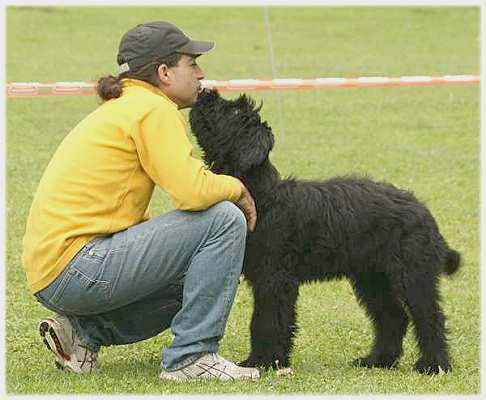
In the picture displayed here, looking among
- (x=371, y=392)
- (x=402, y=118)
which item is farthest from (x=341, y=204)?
(x=402, y=118)

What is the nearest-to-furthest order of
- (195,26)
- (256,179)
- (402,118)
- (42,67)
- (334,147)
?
(256,179), (334,147), (402,118), (42,67), (195,26)

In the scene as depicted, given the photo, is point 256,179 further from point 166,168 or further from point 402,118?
point 402,118

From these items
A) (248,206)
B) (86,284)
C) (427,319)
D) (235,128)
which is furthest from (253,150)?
(427,319)

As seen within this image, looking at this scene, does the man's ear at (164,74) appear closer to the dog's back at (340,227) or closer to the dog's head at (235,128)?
the dog's head at (235,128)

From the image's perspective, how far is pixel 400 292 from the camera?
5711 mm

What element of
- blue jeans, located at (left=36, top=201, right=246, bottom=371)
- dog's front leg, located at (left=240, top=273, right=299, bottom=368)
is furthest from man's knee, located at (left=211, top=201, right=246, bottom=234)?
dog's front leg, located at (left=240, top=273, right=299, bottom=368)

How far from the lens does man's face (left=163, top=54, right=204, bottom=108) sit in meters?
5.26

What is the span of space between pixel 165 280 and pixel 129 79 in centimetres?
96

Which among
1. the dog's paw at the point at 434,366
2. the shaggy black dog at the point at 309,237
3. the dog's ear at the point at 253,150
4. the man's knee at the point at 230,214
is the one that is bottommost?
the dog's paw at the point at 434,366

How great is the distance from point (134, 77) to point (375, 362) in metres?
2.00

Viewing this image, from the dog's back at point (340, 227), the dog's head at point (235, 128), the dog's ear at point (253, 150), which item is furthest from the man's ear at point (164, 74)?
the dog's back at point (340, 227)

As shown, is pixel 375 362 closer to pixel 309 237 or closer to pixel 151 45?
pixel 309 237

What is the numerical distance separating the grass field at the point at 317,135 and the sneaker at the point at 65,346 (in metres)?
0.08

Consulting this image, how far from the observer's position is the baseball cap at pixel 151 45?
17.0 feet
